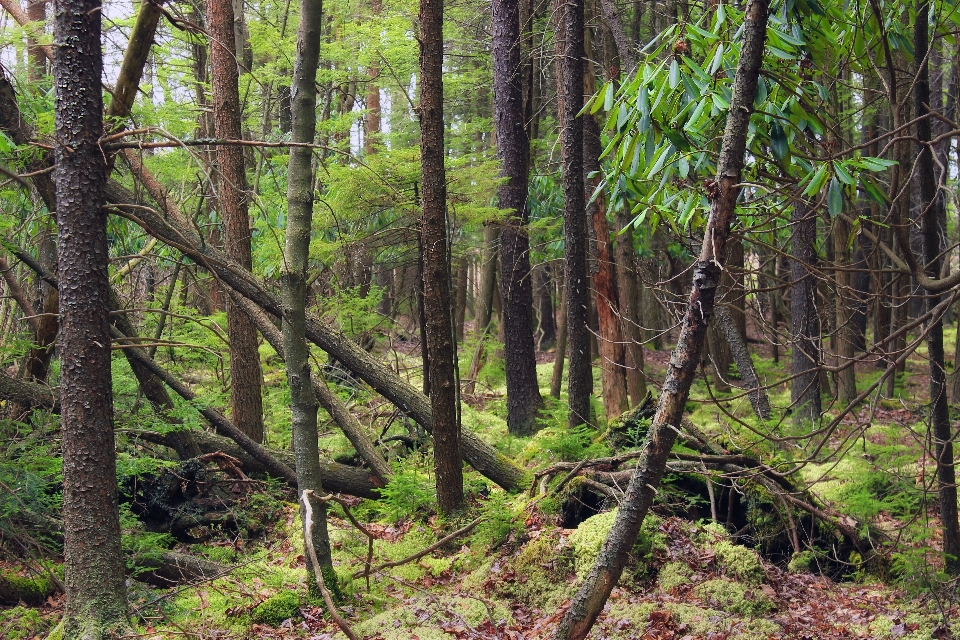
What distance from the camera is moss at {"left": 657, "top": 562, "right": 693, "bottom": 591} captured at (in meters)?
5.44

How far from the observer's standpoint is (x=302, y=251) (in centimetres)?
497

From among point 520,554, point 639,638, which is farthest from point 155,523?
point 639,638

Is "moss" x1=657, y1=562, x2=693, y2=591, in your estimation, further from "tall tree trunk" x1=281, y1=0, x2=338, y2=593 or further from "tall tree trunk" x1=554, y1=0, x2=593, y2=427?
"tall tree trunk" x1=554, y1=0, x2=593, y2=427

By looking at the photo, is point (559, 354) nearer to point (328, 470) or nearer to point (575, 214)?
point (575, 214)

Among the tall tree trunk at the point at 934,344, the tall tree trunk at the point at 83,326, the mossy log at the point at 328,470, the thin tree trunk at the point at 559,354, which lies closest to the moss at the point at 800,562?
the tall tree trunk at the point at 934,344

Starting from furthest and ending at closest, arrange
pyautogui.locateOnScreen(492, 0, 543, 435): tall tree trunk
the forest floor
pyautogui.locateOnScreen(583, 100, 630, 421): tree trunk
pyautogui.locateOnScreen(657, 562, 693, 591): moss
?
pyautogui.locateOnScreen(492, 0, 543, 435): tall tree trunk < pyautogui.locateOnScreen(583, 100, 630, 421): tree trunk < pyautogui.locateOnScreen(657, 562, 693, 591): moss < the forest floor

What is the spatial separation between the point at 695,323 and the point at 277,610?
3.71 metres

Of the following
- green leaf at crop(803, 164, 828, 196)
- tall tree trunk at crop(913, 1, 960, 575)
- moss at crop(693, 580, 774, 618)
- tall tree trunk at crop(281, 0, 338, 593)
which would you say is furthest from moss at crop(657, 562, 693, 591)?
green leaf at crop(803, 164, 828, 196)

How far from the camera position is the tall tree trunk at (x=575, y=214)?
8781 millimetres

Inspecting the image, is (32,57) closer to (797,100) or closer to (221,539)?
(221,539)

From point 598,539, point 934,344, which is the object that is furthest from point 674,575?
point 934,344

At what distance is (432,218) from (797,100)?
3174 mm

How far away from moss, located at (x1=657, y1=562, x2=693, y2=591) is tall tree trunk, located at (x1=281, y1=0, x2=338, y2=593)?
253 cm

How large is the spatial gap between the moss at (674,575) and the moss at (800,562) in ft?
3.31
